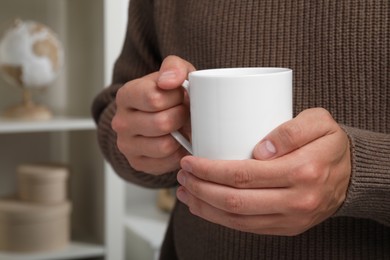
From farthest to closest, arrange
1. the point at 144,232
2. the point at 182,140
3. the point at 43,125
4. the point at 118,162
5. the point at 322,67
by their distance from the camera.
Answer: the point at 144,232
the point at 43,125
the point at 118,162
the point at 322,67
the point at 182,140

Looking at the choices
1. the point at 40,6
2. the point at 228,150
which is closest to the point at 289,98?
the point at 228,150

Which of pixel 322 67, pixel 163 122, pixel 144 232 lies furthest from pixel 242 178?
pixel 144 232

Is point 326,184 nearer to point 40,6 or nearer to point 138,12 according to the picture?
point 138,12

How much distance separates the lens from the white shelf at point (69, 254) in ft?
4.36

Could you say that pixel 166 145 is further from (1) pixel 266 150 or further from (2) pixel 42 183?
(2) pixel 42 183

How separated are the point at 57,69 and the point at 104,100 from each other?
2.12ft

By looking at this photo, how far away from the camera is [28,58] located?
4.58 feet

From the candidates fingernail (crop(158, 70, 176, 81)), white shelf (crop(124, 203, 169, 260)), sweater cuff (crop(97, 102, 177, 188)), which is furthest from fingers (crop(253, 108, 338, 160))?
white shelf (crop(124, 203, 169, 260))

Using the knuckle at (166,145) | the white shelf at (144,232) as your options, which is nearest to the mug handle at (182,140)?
the knuckle at (166,145)

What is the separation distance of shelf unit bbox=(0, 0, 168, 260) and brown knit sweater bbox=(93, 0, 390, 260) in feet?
2.23

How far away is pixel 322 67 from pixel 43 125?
854 millimetres

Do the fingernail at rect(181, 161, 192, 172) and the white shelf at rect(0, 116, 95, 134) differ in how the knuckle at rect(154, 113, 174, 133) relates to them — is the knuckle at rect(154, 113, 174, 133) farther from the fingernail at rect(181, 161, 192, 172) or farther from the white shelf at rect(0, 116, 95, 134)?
the white shelf at rect(0, 116, 95, 134)

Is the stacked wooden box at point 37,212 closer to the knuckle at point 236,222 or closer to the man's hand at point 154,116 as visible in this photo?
the man's hand at point 154,116

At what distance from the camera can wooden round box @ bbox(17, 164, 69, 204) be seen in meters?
1.37
